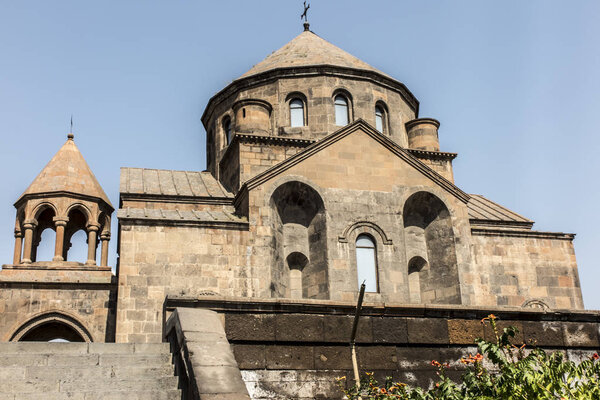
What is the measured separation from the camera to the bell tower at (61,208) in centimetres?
1819

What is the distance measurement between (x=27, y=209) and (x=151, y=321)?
22.6ft

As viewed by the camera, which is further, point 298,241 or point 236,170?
point 236,170

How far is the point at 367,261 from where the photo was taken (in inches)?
598

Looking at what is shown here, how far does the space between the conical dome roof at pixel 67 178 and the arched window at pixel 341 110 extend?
286 inches

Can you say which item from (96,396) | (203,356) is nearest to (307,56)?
(203,356)

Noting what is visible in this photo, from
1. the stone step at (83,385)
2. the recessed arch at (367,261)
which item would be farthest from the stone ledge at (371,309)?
the recessed arch at (367,261)

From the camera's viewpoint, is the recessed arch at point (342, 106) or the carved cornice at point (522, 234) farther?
the recessed arch at point (342, 106)

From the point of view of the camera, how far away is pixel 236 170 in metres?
17.9

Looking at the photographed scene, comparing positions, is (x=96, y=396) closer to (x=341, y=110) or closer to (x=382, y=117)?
(x=341, y=110)

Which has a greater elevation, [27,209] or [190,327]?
[27,209]

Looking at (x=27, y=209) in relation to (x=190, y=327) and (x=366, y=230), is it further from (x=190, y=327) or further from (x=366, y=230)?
(x=190, y=327)

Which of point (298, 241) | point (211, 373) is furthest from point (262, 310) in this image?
point (298, 241)

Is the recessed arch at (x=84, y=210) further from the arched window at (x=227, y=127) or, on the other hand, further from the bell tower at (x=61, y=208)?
the arched window at (x=227, y=127)

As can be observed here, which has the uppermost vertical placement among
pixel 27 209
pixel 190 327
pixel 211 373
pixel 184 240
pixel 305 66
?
pixel 305 66
